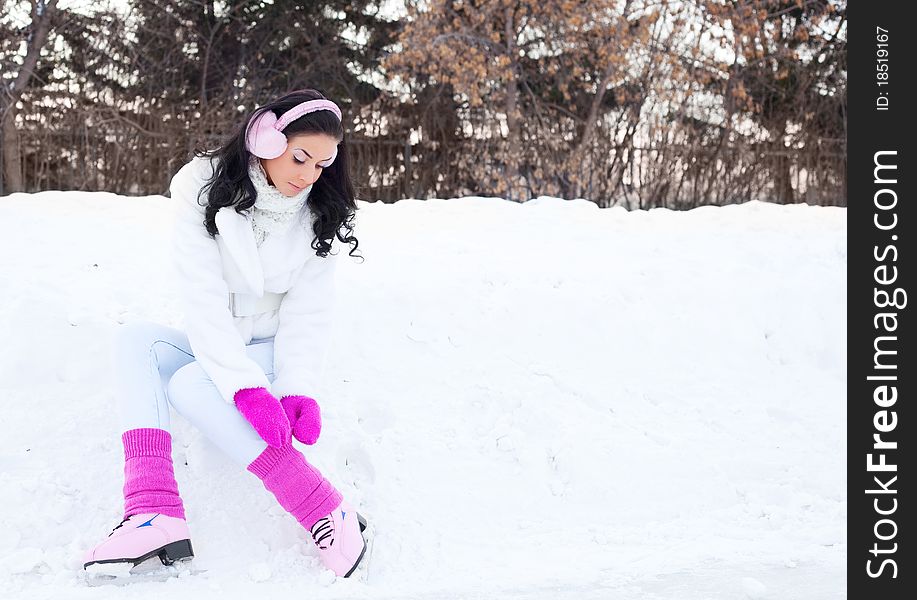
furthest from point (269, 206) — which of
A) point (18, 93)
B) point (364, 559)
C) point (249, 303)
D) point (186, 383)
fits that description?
point (18, 93)

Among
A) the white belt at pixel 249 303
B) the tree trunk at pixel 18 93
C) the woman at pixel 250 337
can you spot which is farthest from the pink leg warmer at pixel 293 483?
the tree trunk at pixel 18 93

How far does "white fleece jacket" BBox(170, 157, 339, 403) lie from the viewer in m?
2.39

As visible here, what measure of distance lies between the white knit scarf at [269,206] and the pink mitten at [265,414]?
1.53 feet

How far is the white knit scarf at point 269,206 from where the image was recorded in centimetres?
251

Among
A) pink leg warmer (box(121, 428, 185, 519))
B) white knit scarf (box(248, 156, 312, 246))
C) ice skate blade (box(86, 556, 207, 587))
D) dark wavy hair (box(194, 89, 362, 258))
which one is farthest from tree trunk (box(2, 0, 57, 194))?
ice skate blade (box(86, 556, 207, 587))

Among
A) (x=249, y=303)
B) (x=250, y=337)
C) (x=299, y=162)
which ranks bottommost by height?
(x=250, y=337)

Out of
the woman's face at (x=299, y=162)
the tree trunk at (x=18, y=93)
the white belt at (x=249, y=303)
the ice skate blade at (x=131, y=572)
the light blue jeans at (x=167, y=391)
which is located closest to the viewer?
the ice skate blade at (x=131, y=572)

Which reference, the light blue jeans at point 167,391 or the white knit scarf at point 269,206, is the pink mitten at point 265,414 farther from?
the white knit scarf at point 269,206

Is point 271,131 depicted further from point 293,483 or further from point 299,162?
point 293,483

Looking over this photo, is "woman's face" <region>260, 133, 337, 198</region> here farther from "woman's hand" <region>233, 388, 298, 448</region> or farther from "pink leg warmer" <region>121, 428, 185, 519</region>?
"pink leg warmer" <region>121, 428, 185, 519</region>

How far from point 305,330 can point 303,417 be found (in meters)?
0.29

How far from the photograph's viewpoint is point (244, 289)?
2.58 meters

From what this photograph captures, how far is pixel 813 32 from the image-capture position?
32.4ft
